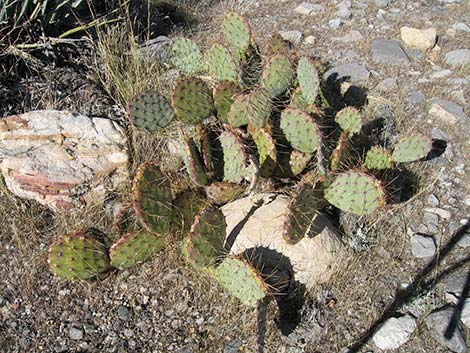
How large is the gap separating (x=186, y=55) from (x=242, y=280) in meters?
1.76

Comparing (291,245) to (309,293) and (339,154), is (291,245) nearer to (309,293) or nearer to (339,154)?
(309,293)

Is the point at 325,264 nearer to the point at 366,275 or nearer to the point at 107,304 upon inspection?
the point at 366,275

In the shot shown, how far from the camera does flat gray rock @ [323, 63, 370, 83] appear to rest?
4238mm

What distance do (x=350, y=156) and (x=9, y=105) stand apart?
2.10 metres

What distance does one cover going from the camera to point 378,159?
317cm

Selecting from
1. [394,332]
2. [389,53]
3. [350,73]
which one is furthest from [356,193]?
[389,53]

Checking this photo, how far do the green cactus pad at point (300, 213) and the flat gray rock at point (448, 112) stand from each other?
1.48 meters

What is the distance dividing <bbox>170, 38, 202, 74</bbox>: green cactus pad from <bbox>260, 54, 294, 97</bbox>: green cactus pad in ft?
2.06

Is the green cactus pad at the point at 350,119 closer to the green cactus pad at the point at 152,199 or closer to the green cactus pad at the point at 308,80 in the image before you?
the green cactus pad at the point at 308,80

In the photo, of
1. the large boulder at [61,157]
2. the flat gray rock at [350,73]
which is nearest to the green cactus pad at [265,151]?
the large boulder at [61,157]

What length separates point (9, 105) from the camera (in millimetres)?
3590

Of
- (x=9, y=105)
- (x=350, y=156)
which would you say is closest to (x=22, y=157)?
(x=9, y=105)

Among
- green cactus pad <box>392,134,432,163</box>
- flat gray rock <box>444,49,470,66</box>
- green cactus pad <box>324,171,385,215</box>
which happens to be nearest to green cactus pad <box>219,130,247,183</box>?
green cactus pad <box>324,171,385,215</box>

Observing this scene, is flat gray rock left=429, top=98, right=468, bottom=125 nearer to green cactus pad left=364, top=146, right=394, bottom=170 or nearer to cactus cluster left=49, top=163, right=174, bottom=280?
green cactus pad left=364, top=146, right=394, bottom=170
